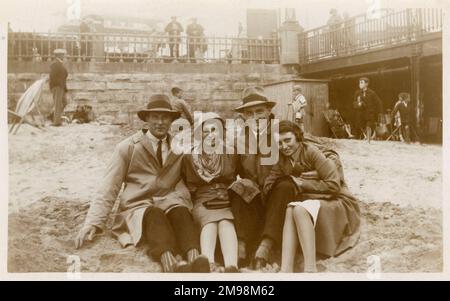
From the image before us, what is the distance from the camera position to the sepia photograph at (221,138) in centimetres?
357

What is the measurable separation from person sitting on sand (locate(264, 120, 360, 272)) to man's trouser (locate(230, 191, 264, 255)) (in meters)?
0.18

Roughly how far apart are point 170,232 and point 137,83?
1.46 meters

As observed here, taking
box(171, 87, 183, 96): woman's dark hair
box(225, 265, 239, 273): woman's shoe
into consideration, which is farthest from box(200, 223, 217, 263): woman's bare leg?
box(171, 87, 183, 96): woman's dark hair

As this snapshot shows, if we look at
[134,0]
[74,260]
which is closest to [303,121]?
[134,0]

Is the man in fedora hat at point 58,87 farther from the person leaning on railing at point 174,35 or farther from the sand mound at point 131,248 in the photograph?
the person leaning on railing at point 174,35

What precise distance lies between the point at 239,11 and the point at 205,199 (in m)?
1.75

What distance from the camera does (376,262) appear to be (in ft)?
12.4

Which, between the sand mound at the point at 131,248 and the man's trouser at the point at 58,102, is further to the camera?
the man's trouser at the point at 58,102

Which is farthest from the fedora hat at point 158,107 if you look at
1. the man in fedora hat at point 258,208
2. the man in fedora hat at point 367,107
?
the man in fedora hat at point 367,107

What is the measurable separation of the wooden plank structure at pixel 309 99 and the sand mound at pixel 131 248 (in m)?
0.82

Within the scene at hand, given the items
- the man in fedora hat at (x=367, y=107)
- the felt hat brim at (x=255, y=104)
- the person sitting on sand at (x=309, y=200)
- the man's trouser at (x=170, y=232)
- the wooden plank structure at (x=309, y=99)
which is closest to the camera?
the man's trouser at (x=170, y=232)

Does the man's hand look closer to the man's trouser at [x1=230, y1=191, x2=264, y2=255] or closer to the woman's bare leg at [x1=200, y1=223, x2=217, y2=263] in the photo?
the woman's bare leg at [x1=200, y1=223, x2=217, y2=263]

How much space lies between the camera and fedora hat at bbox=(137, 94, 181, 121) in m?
3.75

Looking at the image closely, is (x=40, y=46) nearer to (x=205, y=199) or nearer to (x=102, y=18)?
(x=102, y=18)
